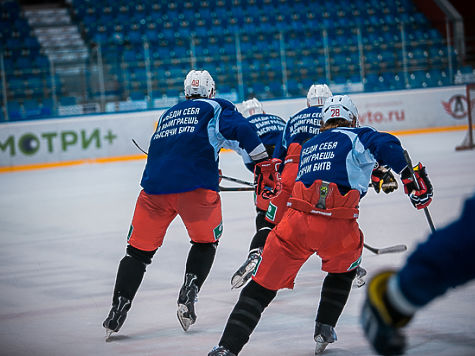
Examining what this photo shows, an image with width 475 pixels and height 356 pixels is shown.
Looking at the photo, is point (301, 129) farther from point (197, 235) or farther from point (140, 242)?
point (140, 242)

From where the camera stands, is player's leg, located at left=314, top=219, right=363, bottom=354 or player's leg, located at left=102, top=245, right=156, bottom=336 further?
player's leg, located at left=102, top=245, right=156, bottom=336

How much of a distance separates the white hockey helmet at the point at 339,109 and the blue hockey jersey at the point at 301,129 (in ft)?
3.31

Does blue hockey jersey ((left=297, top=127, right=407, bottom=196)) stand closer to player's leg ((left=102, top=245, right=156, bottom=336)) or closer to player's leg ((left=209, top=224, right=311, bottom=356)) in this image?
player's leg ((left=209, top=224, right=311, bottom=356))

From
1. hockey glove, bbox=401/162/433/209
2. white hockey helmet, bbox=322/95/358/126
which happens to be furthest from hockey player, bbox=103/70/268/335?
hockey glove, bbox=401/162/433/209

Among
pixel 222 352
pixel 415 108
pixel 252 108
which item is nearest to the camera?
pixel 222 352

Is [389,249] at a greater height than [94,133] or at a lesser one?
lesser

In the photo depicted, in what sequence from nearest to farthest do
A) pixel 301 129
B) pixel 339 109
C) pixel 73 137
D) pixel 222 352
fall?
pixel 222 352 → pixel 339 109 → pixel 301 129 → pixel 73 137

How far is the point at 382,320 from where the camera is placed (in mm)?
1399

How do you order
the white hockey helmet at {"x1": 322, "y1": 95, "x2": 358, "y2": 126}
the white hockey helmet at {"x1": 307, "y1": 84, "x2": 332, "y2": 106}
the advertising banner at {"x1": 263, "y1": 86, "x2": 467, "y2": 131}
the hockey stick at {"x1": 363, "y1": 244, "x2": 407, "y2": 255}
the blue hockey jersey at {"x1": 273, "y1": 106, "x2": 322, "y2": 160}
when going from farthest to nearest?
the advertising banner at {"x1": 263, "y1": 86, "x2": 467, "y2": 131} < the hockey stick at {"x1": 363, "y1": 244, "x2": 407, "y2": 255} < the white hockey helmet at {"x1": 307, "y1": 84, "x2": 332, "y2": 106} < the blue hockey jersey at {"x1": 273, "y1": 106, "x2": 322, "y2": 160} < the white hockey helmet at {"x1": 322, "y1": 95, "x2": 358, "y2": 126}

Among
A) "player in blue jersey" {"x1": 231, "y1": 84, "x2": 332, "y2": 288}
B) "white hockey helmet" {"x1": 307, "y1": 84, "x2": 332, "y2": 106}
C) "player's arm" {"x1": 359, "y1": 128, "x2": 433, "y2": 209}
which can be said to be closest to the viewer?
"player's arm" {"x1": 359, "y1": 128, "x2": 433, "y2": 209}

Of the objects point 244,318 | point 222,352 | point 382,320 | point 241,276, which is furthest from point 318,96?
point 382,320

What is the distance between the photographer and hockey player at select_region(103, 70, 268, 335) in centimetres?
351

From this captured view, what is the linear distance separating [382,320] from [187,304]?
2.18 metres

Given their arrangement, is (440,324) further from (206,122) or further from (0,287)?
(0,287)
